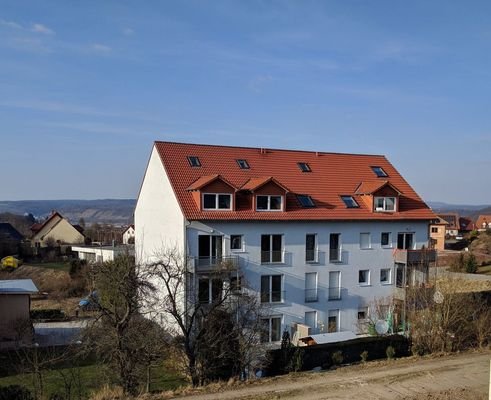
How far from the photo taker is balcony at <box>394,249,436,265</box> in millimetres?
33844

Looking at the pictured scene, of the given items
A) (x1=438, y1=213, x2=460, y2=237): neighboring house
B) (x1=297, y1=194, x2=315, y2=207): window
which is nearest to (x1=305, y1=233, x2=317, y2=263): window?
(x1=297, y1=194, x2=315, y2=207): window

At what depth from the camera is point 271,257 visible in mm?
30906

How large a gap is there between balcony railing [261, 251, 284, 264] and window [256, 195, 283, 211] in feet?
8.60

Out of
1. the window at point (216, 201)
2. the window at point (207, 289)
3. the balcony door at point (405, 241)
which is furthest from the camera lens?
the balcony door at point (405, 241)

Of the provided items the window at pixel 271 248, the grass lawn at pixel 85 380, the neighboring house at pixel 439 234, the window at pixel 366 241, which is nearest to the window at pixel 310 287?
the window at pixel 271 248

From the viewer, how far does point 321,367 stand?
2147cm

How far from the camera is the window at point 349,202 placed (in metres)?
34.4

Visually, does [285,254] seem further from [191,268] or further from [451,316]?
[451,316]

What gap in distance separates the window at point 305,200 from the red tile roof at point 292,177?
0.37 meters

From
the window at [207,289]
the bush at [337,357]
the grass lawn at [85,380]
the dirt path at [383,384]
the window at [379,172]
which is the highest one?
the window at [379,172]

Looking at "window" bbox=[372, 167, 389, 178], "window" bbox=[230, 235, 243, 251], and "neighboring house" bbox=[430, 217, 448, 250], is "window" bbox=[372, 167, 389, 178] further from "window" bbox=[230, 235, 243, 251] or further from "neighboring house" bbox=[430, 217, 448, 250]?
"neighboring house" bbox=[430, 217, 448, 250]

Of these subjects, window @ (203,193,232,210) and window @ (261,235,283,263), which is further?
window @ (261,235,283,263)

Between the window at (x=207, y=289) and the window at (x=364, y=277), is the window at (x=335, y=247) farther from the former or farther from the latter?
the window at (x=207, y=289)

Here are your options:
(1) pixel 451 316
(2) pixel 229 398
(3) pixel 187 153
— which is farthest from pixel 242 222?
(2) pixel 229 398
